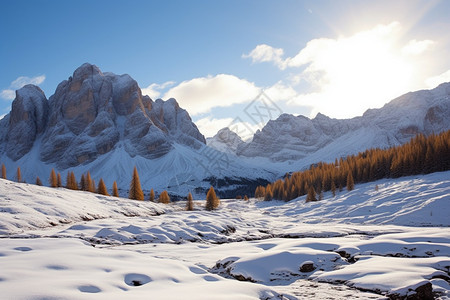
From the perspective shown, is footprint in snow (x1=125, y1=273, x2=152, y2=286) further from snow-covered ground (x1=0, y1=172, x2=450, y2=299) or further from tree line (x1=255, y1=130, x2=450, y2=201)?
tree line (x1=255, y1=130, x2=450, y2=201)

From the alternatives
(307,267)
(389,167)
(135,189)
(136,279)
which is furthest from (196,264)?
(389,167)

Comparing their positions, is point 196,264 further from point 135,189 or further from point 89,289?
point 135,189

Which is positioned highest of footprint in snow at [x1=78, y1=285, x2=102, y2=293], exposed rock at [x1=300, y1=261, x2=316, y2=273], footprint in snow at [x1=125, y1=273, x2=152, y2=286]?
footprint in snow at [x1=78, y1=285, x2=102, y2=293]

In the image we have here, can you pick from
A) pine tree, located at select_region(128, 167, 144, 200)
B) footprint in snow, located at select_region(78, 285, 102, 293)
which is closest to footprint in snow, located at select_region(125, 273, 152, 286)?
footprint in snow, located at select_region(78, 285, 102, 293)

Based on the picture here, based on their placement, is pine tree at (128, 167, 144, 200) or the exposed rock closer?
the exposed rock

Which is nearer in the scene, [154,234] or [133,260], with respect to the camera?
[133,260]

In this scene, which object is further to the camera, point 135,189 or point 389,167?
point 389,167

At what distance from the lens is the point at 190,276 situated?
37.3ft

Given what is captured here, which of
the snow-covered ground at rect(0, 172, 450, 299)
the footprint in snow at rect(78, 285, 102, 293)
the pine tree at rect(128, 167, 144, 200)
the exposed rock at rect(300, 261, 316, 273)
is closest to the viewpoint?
the footprint in snow at rect(78, 285, 102, 293)

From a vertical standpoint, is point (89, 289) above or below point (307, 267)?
Answer: above

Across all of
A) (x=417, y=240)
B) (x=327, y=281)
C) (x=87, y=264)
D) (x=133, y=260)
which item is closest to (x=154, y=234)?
(x=133, y=260)

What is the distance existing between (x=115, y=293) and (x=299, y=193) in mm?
95858

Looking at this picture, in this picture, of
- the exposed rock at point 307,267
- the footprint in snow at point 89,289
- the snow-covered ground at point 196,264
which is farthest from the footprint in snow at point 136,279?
the exposed rock at point 307,267

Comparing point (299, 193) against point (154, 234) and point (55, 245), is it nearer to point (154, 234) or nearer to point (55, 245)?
point (154, 234)
